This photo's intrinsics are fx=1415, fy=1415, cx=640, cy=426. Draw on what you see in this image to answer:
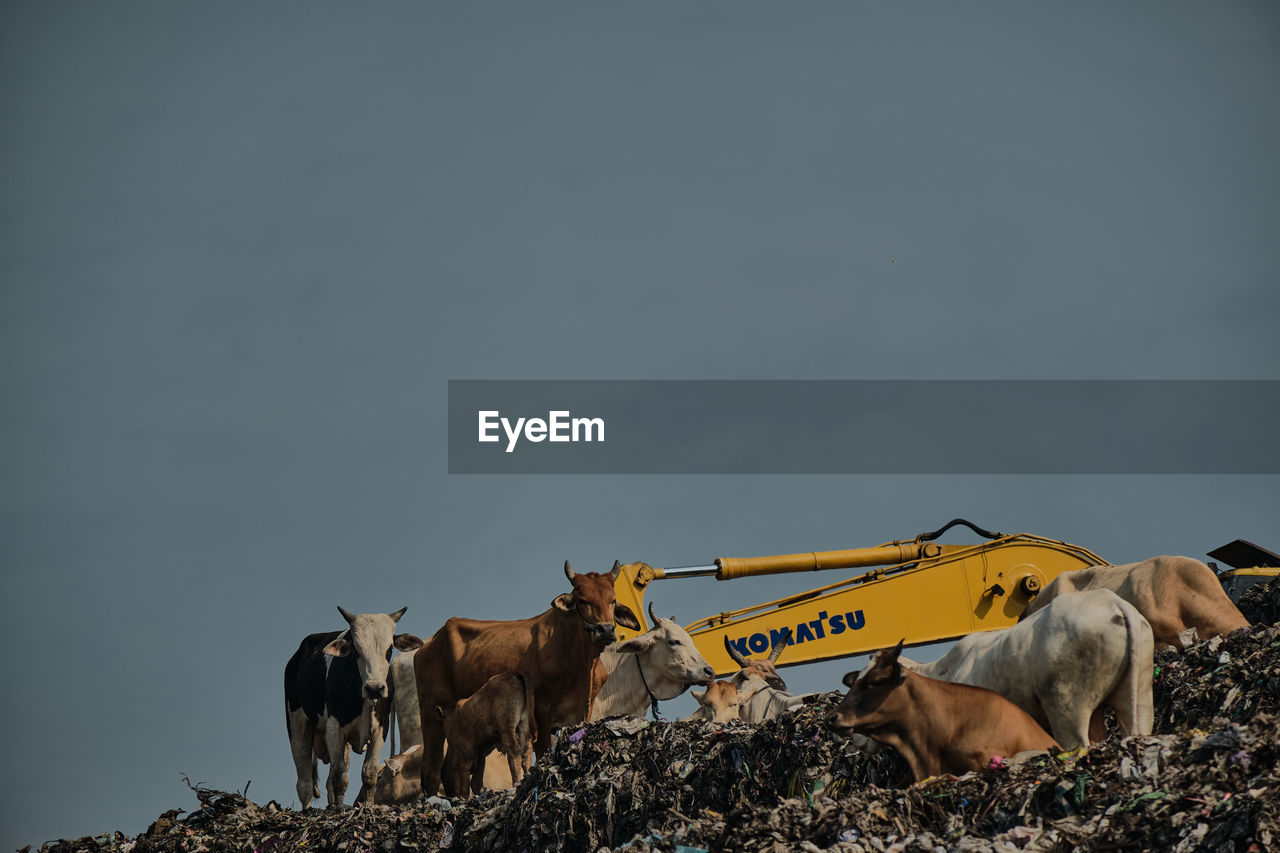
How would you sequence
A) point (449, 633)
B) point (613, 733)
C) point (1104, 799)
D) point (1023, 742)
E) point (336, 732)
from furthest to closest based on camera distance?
1. point (336, 732)
2. point (449, 633)
3. point (613, 733)
4. point (1023, 742)
5. point (1104, 799)

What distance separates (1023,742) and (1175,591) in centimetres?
542

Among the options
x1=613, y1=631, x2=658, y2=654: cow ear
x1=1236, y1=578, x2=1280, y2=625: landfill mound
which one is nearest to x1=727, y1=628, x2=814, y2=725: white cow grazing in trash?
x1=613, y1=631, x2=658, y2=654: cow ear

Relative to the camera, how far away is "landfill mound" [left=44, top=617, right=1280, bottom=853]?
8.66m

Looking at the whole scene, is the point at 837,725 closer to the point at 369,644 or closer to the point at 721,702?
the point at 721,702

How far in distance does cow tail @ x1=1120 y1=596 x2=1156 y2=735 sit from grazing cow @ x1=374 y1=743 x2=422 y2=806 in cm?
941

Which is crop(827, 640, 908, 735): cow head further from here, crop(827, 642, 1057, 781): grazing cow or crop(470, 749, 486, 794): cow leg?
crop(470, 749, 486, 794): cow leg

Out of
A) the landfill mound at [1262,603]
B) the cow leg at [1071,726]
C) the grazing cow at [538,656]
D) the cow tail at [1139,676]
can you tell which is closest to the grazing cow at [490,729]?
the grazing cow at [538,656]

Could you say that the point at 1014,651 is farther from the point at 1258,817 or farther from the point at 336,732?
the point at 336,732

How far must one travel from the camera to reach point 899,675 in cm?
1106

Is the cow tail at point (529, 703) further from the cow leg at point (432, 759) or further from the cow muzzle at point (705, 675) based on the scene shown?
the cow muzzle at point (705, 675)

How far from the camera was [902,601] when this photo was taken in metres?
19.2

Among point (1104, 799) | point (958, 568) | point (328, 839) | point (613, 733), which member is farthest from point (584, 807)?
point (958, 568)

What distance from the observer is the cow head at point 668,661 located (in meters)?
17.2

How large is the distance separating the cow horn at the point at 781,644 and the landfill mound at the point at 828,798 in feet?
16.6
